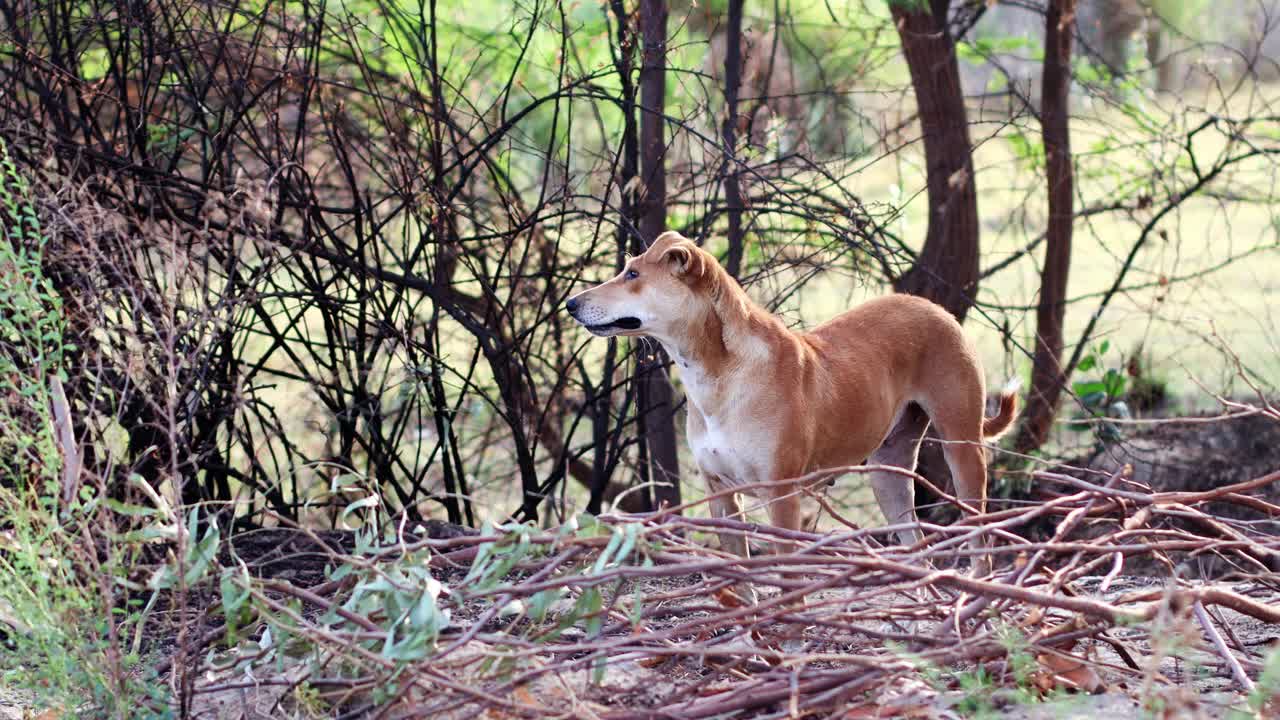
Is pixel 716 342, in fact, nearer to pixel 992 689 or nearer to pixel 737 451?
pixel 737 451

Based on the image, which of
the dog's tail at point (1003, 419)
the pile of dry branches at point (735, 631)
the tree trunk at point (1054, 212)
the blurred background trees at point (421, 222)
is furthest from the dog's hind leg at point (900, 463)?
the tree trunk at point (1054, 212)

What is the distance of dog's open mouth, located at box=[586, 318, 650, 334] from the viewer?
15.4ft

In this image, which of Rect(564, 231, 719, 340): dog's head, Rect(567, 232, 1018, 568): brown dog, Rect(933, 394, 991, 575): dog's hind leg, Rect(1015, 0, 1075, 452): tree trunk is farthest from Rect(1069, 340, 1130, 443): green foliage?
Rect(564, 231, 719, 340): dog's head

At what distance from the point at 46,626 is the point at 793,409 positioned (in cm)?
258

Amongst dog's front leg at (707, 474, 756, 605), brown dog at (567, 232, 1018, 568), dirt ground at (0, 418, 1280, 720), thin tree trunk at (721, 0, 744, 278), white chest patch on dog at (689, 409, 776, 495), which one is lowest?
dirt ground at (0, 418, 1280, 720)

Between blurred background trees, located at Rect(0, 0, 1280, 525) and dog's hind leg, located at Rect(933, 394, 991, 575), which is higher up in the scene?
blurred background trees, located at Rect(0, 0, 1280, 525)

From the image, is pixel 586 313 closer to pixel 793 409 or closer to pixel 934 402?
pixel 793 409

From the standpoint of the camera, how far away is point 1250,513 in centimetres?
757

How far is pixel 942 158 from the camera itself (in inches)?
303

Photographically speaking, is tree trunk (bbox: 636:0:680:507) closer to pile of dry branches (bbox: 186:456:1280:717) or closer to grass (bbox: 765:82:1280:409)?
grass (bbox: 765:82:1280:409)

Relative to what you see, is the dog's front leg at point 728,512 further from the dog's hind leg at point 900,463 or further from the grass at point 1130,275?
the grass at point 1130,275

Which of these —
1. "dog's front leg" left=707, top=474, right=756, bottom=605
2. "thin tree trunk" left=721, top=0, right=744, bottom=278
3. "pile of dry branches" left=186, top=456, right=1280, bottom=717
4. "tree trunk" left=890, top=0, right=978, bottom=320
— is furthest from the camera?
"tree trunk" left=890, top=0, right=978, bottom=320

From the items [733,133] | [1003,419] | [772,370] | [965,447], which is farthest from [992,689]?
[733,133]

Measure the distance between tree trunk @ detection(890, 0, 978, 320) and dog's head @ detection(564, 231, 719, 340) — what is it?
115 inches
